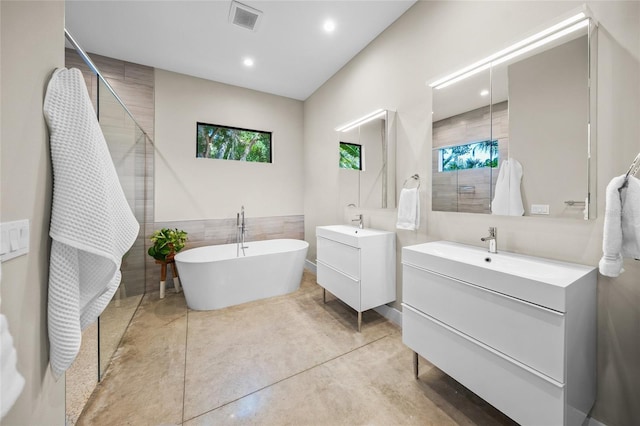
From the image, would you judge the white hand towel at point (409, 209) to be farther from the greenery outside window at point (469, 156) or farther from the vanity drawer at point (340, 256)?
the vanity drawer at point (340, 256)

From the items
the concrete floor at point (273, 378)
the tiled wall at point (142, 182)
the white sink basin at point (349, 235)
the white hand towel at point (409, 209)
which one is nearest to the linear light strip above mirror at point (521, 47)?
the white hand towel at point (409, 209)

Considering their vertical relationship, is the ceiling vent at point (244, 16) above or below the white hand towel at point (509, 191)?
above

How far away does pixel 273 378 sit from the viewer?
5.42ft

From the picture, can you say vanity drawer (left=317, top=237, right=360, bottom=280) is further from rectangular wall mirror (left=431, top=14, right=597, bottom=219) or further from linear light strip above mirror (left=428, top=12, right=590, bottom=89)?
linear light strip above mirror (left=428, top=12, right=590, bottom=89)

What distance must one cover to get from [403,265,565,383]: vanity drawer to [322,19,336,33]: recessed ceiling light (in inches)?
92.5

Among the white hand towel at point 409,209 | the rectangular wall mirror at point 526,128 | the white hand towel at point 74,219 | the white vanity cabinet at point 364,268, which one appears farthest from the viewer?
the white vanity cabinet at point 364,268

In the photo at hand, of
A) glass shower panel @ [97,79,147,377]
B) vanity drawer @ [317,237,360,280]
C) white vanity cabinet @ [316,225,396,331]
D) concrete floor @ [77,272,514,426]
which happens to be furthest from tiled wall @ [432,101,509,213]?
glass shower panel @ [97,79,147,377]

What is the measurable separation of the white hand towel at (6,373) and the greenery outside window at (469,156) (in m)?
2.14

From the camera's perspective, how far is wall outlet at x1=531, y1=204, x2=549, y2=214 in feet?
4.49

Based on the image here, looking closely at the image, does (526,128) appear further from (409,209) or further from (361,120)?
(361,120)

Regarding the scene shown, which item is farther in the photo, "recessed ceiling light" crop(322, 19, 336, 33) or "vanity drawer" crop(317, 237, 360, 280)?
"recessed ceiling light" crop(322, 19, 336, 33)

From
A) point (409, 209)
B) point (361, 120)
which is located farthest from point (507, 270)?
point (361, 120)

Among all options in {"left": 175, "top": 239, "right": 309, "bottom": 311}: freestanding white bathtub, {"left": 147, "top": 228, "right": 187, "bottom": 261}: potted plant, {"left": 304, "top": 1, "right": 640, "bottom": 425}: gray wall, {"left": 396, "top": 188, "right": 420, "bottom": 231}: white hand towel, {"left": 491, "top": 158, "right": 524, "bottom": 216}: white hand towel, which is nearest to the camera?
{"left": 304, "top": 1, "right": 640, "bottom": 425}: gray wall

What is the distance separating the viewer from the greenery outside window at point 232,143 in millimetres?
3506
